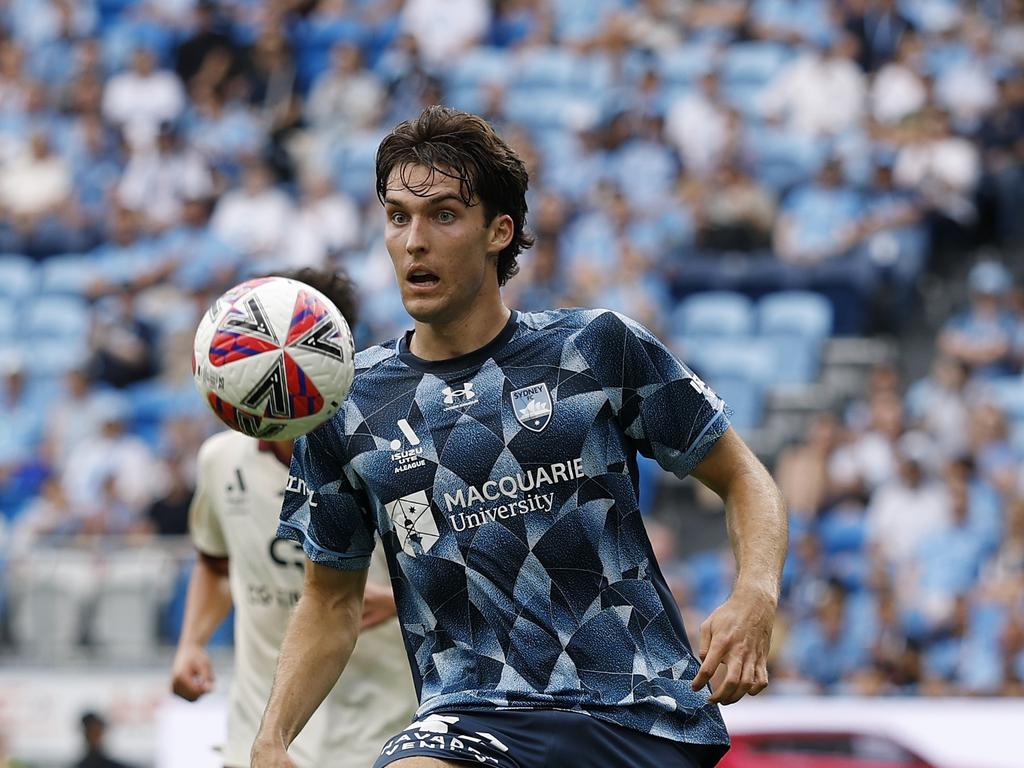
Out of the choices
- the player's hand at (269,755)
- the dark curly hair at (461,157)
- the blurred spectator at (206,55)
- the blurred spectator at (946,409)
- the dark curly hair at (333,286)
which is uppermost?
the blurred spectator at (206,55)

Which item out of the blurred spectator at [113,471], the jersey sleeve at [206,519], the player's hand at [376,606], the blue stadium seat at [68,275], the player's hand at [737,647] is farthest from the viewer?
the blue stadium seat at [68,275]

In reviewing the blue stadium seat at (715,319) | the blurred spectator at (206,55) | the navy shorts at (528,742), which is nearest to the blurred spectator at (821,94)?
the blue stadium seat at (715,319)

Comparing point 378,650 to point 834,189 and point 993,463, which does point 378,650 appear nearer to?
point 993,463

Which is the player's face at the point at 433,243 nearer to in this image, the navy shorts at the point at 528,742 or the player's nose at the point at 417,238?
the player's nose at the point at 417,238

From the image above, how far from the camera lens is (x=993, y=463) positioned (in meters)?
12.8

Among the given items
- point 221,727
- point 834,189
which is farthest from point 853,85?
point 221,727

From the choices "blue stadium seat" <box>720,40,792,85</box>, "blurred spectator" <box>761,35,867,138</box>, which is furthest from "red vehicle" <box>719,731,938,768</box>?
"blue stadium seat" <box>720,40,792,85</box>

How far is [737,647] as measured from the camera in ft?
13.4

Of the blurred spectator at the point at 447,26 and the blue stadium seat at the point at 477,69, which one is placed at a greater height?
the blurred spectator at the point at 447,26

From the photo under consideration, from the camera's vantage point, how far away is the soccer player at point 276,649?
253 inches

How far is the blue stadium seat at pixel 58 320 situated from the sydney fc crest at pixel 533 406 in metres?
13.6

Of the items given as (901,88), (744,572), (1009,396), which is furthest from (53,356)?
(744,572)

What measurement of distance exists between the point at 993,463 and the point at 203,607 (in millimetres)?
7549

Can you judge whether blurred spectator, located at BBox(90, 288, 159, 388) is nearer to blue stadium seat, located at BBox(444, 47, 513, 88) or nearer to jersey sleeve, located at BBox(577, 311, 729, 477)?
blue stadium seat, located at BBox(444, 47, 513, 88)
